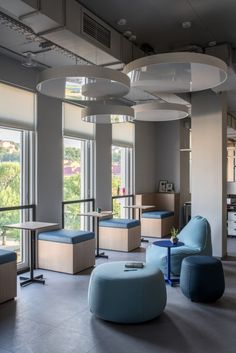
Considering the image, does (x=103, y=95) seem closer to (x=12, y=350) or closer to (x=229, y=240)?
(x=12, y=350)

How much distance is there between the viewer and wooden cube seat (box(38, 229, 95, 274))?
17.6 ft

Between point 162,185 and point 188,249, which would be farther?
point 162,185

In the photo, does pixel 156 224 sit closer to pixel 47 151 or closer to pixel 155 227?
pixel 155 227

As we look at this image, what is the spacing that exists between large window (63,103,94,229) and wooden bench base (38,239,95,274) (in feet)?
3.14

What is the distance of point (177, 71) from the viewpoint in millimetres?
3320

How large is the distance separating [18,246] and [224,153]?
4.08 m

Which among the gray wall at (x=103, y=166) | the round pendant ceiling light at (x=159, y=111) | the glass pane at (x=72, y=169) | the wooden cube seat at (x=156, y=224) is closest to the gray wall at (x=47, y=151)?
the glass pane at (x=72, y=169)

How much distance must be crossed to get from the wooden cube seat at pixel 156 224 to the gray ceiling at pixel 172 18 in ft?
15.4

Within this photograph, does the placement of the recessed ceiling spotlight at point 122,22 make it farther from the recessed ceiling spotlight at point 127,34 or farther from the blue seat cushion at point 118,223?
the blue seat cushion at point 118,223

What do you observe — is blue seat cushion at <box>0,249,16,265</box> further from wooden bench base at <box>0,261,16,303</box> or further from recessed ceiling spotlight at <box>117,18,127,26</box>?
recessed ceiling spotlight at <box>117,18,127,26</box>

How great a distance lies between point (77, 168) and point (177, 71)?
13.2 feet

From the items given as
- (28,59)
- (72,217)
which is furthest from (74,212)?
(28,59)

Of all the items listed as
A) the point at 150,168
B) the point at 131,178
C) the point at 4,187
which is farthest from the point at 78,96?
the point at 150,168

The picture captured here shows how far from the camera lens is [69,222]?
→ 6734mm
